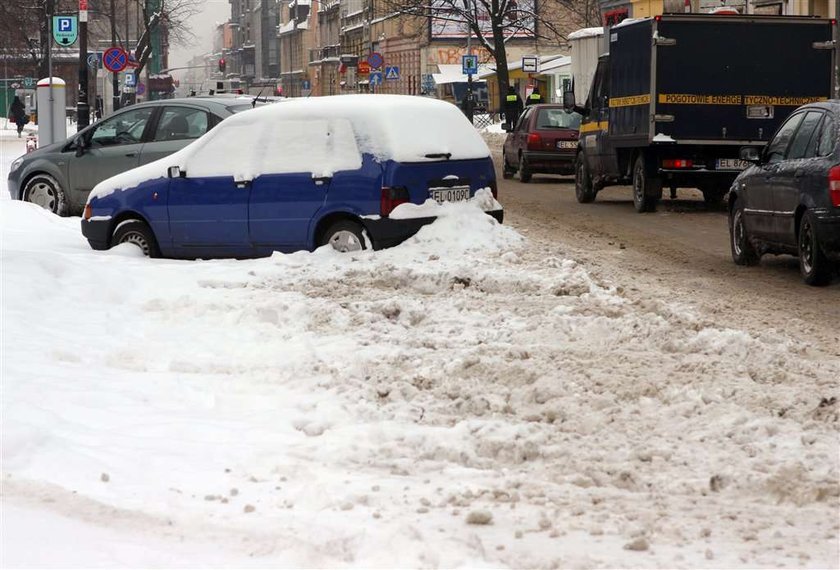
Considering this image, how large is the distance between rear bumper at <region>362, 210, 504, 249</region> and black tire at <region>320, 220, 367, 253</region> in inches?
4.3

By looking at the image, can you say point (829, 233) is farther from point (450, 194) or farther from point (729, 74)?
point (729, 74)

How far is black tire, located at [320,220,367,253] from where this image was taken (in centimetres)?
1324

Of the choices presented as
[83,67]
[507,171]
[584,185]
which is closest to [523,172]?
[507,171]

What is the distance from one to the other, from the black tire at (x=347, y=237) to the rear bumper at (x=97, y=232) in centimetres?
246

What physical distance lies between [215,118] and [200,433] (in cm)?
1178

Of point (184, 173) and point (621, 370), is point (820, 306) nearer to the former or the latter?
point (621, 370)

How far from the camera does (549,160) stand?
3028 cm

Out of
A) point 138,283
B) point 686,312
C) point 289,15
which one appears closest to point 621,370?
point 686,312

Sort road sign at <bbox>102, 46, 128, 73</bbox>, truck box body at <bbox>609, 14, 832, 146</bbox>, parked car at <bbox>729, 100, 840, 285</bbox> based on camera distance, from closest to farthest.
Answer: parked car at <bbox>729, 100, 840, 285</bbox>
truck box body at <bbox>609, 14, 832, 146</bbox>
road sign at <bbox>102, 46, 128, 73</bbox>

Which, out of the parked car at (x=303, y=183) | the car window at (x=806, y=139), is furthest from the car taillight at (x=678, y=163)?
the parked car at (x=303, y=183)

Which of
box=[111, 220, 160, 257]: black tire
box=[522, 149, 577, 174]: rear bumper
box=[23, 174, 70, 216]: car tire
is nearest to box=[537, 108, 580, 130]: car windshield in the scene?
box=[522, 149, 577, 174]: rear bumper

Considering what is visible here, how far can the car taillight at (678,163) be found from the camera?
21.7 metres

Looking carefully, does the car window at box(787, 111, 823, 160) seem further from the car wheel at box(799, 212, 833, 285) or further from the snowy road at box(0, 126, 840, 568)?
the snowy road at box(0, 126, 840, 568)

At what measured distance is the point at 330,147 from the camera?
528 inches
